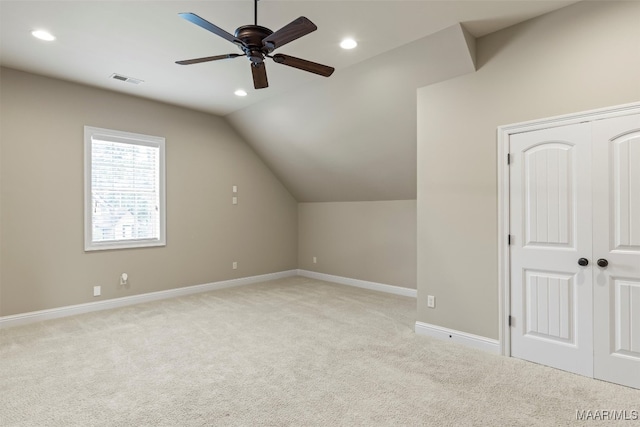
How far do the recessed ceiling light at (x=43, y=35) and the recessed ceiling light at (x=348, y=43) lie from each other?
2711 millimetres

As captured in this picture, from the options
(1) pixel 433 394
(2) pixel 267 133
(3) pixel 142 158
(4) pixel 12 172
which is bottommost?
(1) pixel 433 394

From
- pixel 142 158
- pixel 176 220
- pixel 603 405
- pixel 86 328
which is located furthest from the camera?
pixel 176 220

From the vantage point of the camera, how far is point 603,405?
7.42 feet

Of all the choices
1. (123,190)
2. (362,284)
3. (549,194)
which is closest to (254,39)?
(549,194)

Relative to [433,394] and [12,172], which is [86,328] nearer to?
[12,172]

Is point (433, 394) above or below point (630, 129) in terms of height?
below

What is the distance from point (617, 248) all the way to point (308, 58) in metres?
3.19

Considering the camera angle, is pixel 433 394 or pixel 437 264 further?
pixel 437 264

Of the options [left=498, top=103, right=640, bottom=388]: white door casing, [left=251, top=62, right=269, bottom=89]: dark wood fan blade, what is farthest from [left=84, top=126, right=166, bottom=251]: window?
[left=498, top=103, right=640, bottom=388]: white door casing

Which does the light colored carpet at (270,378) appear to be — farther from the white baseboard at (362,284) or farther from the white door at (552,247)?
the white baseboard at (362,284)

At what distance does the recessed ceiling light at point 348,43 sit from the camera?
3250mm

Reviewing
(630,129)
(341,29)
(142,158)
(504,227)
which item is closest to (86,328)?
(142,158)

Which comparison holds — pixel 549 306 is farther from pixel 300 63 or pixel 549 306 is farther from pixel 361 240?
pixel 361 240

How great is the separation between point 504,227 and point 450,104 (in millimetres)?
1307
